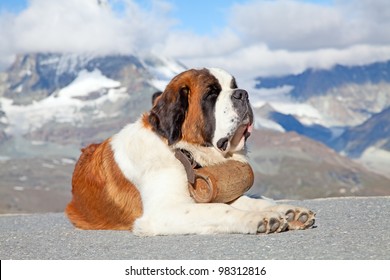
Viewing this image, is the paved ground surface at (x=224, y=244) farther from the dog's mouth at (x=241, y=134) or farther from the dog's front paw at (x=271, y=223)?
the dog's mouth at (x=241, y=134)

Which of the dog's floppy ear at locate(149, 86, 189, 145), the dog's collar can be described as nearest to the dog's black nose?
the dog's floppy ear at locate(149, 86, 189, 145)

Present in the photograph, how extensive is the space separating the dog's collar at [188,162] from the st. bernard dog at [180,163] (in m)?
0.05

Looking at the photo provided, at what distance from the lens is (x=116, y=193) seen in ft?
32.8

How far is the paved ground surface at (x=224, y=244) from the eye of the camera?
25.3 ft

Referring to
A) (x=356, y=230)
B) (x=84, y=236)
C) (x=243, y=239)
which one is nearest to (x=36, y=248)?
(x=84, y=236)

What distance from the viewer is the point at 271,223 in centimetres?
864

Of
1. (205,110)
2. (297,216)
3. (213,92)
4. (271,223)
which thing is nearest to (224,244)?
(271,223)

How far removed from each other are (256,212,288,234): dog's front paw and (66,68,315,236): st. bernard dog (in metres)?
0.01

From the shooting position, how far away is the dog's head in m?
9.06

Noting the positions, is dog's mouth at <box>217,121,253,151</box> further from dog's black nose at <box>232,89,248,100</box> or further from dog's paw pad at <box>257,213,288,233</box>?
dog's paw pad at <box>257,213,288,233</box>

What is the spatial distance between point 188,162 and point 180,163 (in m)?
0.21

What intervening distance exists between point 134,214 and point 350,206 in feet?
17.2
